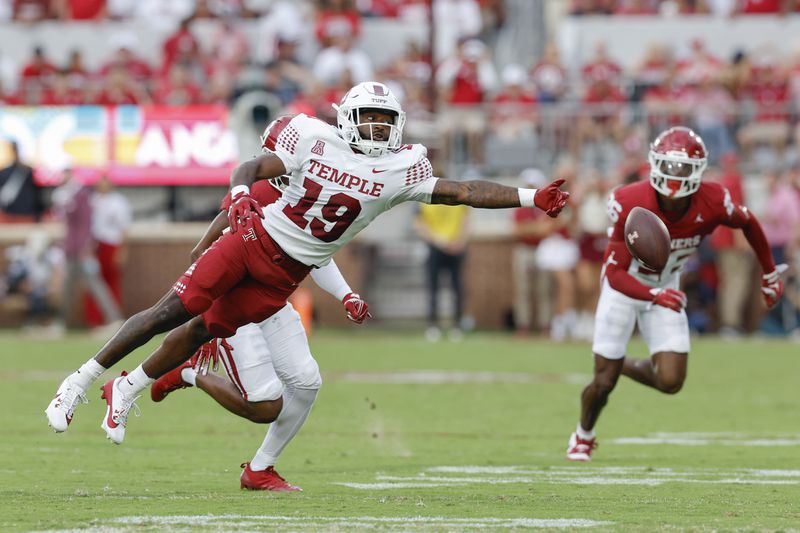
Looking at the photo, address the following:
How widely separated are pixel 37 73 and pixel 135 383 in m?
14.1

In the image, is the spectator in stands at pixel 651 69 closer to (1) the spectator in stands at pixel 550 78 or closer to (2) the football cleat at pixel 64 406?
(1) the spectator in stands at pixel 550 78

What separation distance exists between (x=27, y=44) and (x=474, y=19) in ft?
21.2

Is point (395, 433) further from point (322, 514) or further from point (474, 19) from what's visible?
point (474, 19)

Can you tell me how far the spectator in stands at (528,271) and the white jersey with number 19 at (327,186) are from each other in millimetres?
10745

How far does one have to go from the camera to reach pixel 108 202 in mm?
18250

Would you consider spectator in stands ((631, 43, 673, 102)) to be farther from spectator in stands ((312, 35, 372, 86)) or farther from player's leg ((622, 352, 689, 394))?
player's leg ((622, 352, 689, 394))

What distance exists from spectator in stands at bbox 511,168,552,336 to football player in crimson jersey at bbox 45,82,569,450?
10768 millimetres

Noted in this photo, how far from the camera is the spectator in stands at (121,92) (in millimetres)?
19797

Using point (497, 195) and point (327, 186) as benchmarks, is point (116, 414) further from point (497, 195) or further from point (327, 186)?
point (497, 195)

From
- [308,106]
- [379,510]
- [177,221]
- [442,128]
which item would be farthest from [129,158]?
[379,510]

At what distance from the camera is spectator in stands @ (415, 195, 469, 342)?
1784cm

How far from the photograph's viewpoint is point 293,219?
23.5 feet

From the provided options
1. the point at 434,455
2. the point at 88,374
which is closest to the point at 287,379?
the point at 88,374

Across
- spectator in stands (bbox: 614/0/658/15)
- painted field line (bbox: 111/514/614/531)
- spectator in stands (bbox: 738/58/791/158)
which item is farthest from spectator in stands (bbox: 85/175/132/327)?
painted field line (bbox: 111/514/614/531)
